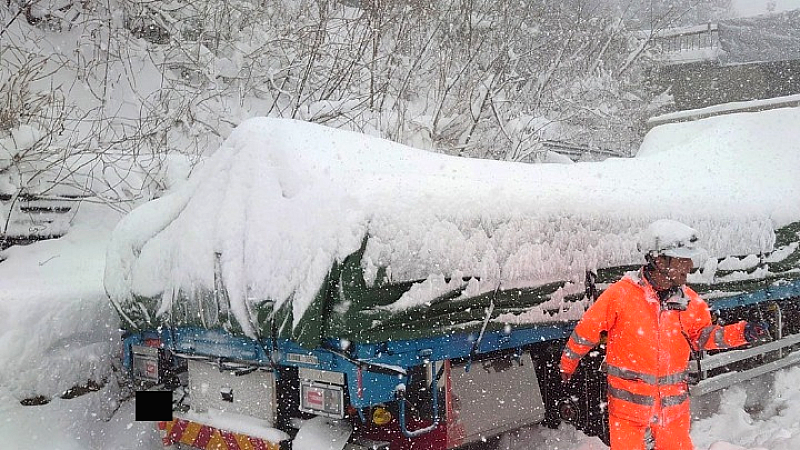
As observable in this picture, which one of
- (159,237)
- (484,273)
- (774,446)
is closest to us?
(484,273)

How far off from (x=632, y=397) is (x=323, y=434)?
1.56 meters

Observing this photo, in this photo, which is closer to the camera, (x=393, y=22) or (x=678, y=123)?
(x=678, y=123)

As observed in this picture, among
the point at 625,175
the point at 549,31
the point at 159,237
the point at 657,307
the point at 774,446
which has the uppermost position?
the point at 549,31

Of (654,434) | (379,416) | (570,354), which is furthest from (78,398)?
(654,434)

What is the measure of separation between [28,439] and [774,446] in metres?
4.71

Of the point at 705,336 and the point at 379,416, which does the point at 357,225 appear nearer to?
the point at 379,416

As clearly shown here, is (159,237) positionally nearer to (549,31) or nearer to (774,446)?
(774,446)

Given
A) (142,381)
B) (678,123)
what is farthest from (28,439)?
A: (678,123)

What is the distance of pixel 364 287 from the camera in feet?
9.62

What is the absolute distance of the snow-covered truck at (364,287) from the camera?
3.04m

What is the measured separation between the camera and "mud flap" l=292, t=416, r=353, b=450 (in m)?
3.29

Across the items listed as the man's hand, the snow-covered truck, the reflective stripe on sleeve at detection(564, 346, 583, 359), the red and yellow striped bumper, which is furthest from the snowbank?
the man's hand

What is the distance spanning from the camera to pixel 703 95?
789 inches

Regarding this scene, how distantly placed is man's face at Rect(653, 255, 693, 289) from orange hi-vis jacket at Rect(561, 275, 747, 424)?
8 cm
